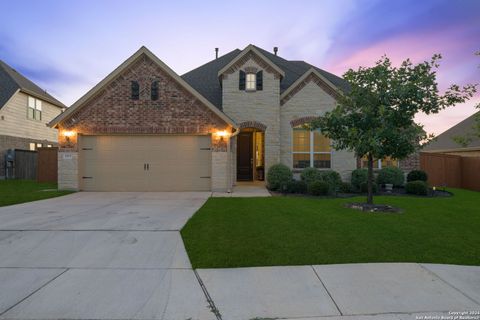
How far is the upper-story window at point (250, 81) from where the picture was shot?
46.1ft

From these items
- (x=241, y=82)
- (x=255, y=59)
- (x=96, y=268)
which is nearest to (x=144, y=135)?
(x=241, y=82)

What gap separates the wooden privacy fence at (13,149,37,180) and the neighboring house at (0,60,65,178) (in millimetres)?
685

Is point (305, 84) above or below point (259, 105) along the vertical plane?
above

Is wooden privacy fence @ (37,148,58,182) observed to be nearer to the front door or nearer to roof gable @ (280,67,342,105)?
the front door

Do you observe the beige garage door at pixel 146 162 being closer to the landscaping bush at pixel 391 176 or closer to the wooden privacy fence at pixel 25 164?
the landscaping bush at pixel 391 176

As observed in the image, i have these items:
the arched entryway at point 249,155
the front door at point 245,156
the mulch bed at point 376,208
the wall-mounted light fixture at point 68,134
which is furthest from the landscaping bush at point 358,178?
the wall-mounted light fixture at point 68,134

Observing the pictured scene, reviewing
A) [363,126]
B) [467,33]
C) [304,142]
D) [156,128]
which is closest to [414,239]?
[363,126]

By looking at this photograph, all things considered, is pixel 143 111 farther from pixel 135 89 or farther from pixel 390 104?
pixel 390 104

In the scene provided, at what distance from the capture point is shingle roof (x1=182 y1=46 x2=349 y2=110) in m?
16.0

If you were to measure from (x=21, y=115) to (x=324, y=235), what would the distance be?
923 inches

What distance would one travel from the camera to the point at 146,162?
1238cm

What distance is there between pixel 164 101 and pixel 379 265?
1080cm

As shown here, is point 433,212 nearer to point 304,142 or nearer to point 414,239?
point 414,239

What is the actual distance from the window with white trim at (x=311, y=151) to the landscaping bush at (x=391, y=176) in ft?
8.40
